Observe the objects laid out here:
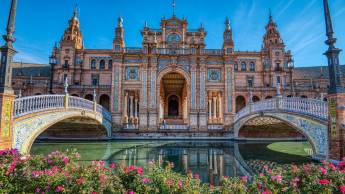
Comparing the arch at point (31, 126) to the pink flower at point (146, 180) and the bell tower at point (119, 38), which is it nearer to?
the pink flower at point (146, 180)

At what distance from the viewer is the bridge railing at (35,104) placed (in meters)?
8.89

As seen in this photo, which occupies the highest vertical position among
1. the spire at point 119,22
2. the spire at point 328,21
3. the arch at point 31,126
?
the spire at point 119,22

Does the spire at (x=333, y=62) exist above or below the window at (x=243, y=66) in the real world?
below

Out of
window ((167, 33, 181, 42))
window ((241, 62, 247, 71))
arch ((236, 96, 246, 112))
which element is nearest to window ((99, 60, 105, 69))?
window ((167, 33, 181, 42))

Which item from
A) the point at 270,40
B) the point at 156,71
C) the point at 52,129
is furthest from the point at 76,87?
the point at 270,40

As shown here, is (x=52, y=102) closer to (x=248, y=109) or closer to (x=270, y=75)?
(x=248, y=109)

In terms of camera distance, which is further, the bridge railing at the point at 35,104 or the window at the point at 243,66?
the window at the point at 243,66

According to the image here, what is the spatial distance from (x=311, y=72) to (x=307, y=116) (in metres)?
44.0

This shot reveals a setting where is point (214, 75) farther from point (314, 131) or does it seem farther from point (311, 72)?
point (311, 72)

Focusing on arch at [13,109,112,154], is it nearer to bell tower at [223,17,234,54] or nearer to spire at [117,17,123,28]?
Result: spire at [117,17,123,28]

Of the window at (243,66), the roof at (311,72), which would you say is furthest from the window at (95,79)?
the roof at (311,72)

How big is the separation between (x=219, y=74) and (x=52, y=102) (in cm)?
1749

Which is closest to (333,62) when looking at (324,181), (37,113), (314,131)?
(314,131)

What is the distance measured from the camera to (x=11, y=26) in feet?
25.0
